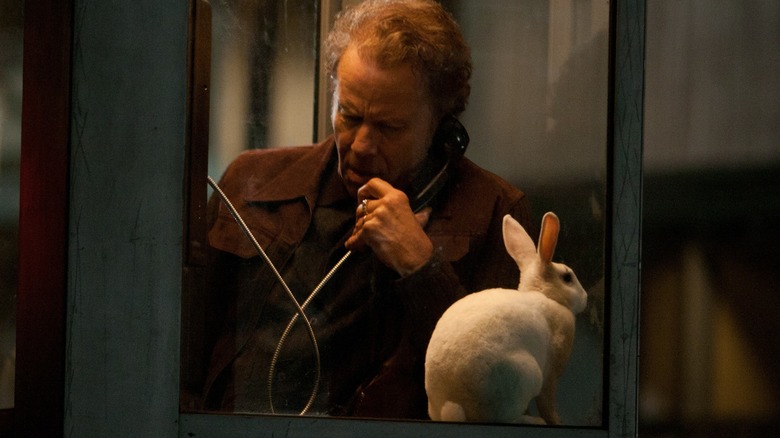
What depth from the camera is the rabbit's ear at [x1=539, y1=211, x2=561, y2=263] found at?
139 centimetres

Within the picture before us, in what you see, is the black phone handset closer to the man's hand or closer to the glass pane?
the man's hand

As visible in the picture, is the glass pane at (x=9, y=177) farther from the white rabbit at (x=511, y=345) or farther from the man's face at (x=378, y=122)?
the white rabbit at (x=511, y=345)

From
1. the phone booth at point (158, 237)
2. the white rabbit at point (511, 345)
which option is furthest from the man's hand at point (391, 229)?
the phone booth at point (158, 237)

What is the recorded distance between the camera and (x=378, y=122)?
146 cm

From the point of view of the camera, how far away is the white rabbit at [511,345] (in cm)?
136

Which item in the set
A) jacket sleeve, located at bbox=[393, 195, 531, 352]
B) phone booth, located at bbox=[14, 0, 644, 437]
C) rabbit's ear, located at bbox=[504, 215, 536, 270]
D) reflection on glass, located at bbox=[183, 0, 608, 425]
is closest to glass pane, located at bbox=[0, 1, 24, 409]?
phone booth, located at bbox=[14, 0, 644, 437]

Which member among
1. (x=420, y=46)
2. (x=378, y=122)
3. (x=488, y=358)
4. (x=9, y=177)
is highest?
(x=420, y=46)

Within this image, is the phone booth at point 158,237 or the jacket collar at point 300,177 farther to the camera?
the jacket collar at point 300,177

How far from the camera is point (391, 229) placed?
143cm

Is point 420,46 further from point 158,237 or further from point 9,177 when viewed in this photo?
point 9,177

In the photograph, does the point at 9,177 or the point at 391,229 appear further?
the point at 9,177

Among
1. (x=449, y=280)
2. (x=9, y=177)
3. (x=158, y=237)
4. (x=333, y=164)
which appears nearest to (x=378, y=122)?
(x=333, y=164)

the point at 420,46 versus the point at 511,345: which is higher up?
the point at 420,46

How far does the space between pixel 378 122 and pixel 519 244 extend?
0.31 metres
